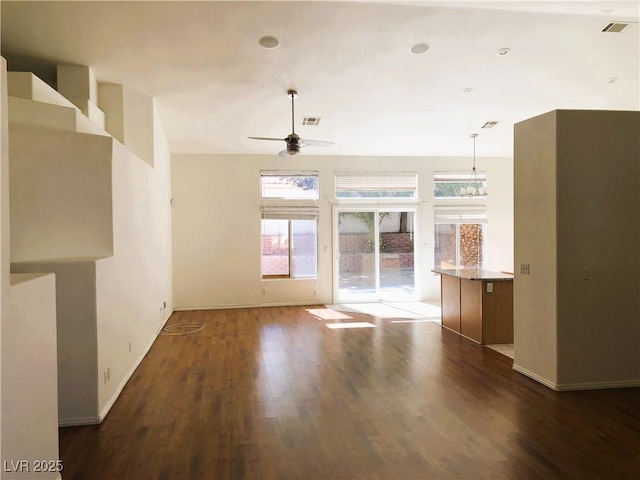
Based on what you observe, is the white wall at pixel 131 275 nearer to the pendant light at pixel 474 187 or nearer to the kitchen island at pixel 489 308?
the kitchen island at pixel 489 308

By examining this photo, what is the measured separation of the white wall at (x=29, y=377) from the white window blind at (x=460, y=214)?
7.66 m

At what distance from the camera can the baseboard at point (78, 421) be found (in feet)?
10.1

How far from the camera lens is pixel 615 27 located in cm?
430

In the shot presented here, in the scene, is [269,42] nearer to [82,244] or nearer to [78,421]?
[82,244]

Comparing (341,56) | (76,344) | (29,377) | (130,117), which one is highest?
(341,56)

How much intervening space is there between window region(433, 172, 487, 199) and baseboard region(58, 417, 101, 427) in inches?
291

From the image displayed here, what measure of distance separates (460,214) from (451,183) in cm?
71

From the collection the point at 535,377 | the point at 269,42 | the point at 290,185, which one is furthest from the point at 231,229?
the point at 535,377

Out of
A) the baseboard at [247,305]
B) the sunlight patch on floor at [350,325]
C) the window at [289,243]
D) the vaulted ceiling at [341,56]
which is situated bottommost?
the sunlight patch on floor at [350,325]

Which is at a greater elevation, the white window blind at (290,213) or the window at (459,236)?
the white window blind at (290,213)

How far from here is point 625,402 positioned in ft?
11.1

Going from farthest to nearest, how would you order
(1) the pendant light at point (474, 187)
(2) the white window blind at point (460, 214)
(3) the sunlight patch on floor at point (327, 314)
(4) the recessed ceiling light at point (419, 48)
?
(2) the white window blind at point (460, 214) → (1) the pendant light at point (474, 187) → (3) the sunlight patch on floor at point (327, 314) → (4) the recessed ceiling light at point (419, 48)

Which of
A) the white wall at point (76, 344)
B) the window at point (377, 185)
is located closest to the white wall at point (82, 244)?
the white wall at point (76, 344)

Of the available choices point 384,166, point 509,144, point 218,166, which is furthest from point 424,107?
point 218,166
